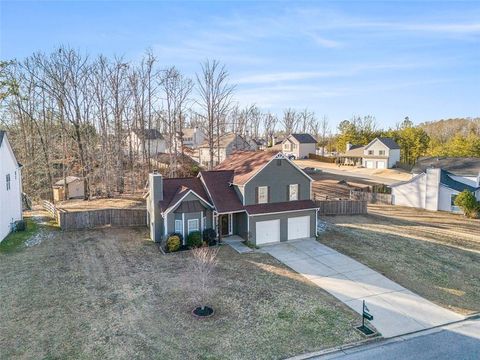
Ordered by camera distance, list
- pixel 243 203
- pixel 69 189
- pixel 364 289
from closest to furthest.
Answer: pixel 364 289, pixel 243 203, pixel 69 189

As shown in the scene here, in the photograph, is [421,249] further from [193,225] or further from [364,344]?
[193,225]

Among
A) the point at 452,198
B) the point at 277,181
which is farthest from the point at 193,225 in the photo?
the point at 452,198

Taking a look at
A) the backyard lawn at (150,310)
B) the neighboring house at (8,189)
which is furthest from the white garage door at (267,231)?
the neighboring house at (8,189)

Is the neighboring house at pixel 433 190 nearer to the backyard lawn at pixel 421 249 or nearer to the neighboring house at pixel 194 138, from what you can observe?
the backyard lawn at pixel 421 249

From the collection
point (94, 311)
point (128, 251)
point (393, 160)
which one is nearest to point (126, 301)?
point (94, 311)

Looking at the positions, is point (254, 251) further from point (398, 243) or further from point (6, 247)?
point (6, 247)

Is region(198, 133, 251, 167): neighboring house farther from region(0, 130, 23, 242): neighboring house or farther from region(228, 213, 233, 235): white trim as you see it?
region(228, 213, 233, 235): white trim

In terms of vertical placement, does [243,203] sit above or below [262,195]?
below

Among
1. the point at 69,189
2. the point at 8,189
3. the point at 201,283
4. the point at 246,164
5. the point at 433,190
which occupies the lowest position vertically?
the point at 201,283
